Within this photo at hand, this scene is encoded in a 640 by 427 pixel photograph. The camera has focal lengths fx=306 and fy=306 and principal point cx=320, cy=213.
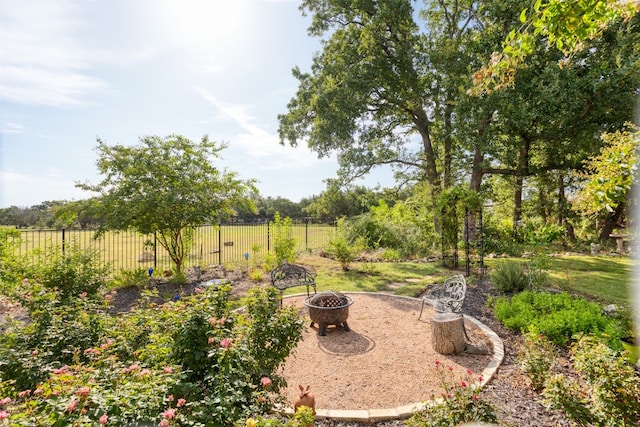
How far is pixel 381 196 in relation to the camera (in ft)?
52.4

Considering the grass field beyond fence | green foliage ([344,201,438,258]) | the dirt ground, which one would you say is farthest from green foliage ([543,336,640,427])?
green foliage ([344,201,438,258])

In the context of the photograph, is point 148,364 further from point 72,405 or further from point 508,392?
point 508,392

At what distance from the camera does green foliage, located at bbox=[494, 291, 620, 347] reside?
378 cm

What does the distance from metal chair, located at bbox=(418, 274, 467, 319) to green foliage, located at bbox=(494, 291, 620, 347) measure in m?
0.70

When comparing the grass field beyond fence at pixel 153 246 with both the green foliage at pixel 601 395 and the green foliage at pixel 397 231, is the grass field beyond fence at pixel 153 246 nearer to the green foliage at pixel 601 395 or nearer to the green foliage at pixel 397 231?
the green foliage at pixel 397 231

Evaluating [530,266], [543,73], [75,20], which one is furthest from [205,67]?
[543,73]

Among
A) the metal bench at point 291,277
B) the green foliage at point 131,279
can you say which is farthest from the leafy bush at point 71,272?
the metal bench at point 291,277

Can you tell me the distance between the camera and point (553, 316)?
399 centimetres

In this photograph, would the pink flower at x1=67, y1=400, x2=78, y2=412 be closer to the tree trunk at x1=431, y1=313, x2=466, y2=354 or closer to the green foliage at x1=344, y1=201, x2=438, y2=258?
the tree trunk at x1=431, y1=313, x2=466, y2=354

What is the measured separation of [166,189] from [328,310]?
5.03m

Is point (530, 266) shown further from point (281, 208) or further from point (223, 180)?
point (281, 208)

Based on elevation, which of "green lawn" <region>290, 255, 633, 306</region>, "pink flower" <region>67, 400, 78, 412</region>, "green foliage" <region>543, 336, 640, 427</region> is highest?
"pink flower" <region>67, 400, 78, 412</region>

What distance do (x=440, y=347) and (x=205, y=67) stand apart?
499 centimetres

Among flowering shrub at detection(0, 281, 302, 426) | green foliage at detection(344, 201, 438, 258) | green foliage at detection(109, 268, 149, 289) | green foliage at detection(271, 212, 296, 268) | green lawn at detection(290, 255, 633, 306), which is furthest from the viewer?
green foliage at detection(344, 201, 438, 258)
